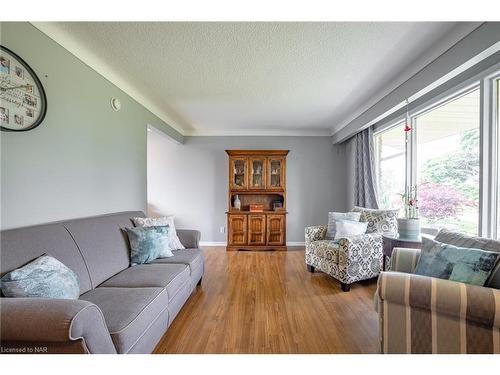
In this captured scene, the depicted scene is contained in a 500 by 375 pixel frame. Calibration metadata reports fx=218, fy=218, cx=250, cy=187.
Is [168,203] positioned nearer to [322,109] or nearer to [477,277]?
[322,109]

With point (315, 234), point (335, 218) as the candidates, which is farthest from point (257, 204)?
point (335, 218)

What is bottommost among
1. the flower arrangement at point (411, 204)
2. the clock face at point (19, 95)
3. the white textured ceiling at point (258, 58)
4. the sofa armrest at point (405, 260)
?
the sofa armrest at point (405, 260)

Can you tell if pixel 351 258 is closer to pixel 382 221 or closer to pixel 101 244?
pixel 382 221

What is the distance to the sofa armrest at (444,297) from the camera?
1.03 metres

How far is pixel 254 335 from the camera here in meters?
1.71

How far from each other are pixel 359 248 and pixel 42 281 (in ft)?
9.10

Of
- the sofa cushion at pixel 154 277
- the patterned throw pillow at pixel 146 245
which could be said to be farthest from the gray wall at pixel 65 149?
the sofa cushion at pixel 154 277

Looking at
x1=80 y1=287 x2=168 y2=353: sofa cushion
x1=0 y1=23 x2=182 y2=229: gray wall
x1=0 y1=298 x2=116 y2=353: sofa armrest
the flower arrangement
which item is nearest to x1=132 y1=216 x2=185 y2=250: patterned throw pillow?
x1=0 y1=23 x2=182 y2=229: gray wall

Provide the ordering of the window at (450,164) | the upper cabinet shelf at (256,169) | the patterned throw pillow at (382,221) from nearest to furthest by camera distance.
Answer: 1. the window at (450,164)
2. the patterned throw pillow at (382,221)
3. the upper cabinet shelf at (256,169)

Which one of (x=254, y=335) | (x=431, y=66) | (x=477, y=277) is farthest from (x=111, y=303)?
(x=431, y=66)

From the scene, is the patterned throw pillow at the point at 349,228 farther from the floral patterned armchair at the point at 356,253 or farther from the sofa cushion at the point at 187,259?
the sofa cushion at the point at 187,259

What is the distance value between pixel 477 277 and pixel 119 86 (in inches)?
136

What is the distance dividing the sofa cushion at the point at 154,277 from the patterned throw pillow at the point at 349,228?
6.44 feet

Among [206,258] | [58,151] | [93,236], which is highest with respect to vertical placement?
[58,151]
